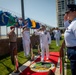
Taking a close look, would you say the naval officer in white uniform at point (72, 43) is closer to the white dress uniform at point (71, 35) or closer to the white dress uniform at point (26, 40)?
the white dress uniform at point (71, 35)

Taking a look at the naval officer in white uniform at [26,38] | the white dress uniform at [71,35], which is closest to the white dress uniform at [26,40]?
the naval officer in white uniform at [26,38]

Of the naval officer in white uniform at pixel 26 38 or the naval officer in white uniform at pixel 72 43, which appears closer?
the naval officer in white uniform at pixel 72 43

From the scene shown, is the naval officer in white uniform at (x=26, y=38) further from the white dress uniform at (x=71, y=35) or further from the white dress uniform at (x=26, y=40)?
the white dress uniform at (x=71, y=35)

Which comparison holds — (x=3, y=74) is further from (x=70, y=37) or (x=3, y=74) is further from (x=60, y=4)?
(x=60, y=4)

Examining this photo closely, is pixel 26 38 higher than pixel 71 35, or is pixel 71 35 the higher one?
pixel 71 35

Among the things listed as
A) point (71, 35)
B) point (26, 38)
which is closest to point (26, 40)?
point (26, 38)

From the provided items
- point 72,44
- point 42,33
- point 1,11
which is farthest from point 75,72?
point 1,11

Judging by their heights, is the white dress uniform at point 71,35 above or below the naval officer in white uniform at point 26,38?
above

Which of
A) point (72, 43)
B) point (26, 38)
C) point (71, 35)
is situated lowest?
point (26, 38)

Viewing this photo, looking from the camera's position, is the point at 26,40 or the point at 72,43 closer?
the point at 72,43

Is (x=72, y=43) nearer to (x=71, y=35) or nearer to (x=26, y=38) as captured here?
(x=71, y=35)

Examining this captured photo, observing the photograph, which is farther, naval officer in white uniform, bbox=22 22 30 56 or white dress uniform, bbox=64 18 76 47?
naval officer in white uniform, bbox=22 22 30 56

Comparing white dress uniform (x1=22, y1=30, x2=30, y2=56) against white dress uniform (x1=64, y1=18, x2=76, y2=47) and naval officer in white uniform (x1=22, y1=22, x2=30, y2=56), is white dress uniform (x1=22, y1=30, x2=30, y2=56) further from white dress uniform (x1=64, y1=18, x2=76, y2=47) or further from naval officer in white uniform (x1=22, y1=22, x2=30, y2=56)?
white dress uniform (x1=64, y1=18, x2=76, y2=47)

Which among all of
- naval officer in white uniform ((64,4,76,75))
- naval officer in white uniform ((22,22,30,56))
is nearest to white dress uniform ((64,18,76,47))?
naval officer in white uniform ((64,4,76,75))
